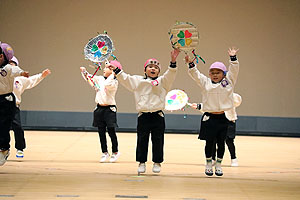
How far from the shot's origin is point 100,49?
228 inches

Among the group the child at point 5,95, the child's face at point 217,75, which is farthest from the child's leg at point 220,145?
the child at point 5,95

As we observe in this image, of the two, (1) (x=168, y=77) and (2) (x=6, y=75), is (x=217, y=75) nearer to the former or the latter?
(1) (x=168, y=77)

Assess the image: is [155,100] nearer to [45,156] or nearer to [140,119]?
[140,119]

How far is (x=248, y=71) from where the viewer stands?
10680 millimetres

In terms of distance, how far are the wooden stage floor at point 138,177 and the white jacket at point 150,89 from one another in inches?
28.8

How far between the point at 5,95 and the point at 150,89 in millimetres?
1508

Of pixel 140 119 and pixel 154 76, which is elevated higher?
pixel 154 76

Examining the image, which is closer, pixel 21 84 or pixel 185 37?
pixel 185 37

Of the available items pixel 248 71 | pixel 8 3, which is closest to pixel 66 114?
pixel 8 3

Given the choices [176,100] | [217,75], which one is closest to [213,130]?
[217,75]

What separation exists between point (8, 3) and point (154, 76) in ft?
21.2

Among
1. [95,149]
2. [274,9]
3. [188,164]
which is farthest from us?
[274,9]

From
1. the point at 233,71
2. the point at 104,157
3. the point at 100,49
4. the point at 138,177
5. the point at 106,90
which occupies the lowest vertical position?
the point at 104,157

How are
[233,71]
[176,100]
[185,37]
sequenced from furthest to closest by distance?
[176,100], [185,37], [233,71]
